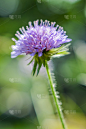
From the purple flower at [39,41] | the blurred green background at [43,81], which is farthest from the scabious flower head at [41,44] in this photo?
the blurred green background at [43,81]

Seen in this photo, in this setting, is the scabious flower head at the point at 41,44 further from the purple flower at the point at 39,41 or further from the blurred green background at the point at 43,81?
the blurred green background at the point at 43,81

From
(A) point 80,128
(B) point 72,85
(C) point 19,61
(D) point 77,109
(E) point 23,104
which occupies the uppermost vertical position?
(C) point 19,61

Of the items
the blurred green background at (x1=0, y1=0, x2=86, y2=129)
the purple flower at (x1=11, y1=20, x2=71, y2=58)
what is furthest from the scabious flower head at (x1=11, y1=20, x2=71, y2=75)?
the blurred green background at (x1=0, y1=0, x2=86, y2=129)

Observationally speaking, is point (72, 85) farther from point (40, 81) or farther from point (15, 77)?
point (15, 77)

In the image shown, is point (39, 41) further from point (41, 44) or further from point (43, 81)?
point (43, 81)

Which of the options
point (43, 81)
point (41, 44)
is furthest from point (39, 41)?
point (43, 81)

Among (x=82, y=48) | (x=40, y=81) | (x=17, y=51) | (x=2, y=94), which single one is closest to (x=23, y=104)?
(x=2, y=94)

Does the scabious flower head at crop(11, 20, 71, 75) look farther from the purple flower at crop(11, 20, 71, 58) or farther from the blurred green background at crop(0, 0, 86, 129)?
the blurred green background at crop(0, 0, 86, 129)

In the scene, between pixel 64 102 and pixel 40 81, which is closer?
pixel 40 81
